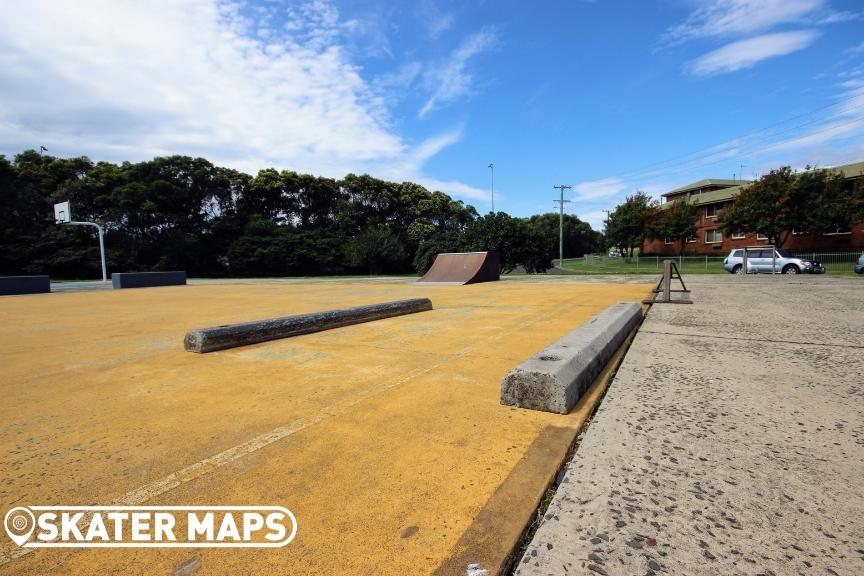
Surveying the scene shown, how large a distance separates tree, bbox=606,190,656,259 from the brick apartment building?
319 centimetres

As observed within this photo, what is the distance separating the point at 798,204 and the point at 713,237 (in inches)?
441

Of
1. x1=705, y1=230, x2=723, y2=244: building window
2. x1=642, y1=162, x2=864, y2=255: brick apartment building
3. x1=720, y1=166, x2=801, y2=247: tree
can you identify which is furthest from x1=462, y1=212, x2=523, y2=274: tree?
x1=705, y1=230, x2=723, y2=244: building window

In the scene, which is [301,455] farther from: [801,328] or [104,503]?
[801,328]

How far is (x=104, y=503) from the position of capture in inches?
72.9

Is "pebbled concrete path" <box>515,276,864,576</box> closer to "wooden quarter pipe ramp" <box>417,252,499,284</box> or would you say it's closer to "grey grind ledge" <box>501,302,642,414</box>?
"grey grind ledge" <box>501,302,642,414</box>

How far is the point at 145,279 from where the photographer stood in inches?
842

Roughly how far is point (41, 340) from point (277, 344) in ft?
13.1

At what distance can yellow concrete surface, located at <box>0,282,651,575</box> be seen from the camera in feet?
5.08

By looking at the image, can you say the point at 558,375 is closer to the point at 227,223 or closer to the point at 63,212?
the point at 63,212

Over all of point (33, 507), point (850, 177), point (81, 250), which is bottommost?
point (33, 507)

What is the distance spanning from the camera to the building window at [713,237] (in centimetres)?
3862

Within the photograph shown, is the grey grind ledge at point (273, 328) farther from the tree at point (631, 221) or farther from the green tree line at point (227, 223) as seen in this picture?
the tree at point (631, 221)

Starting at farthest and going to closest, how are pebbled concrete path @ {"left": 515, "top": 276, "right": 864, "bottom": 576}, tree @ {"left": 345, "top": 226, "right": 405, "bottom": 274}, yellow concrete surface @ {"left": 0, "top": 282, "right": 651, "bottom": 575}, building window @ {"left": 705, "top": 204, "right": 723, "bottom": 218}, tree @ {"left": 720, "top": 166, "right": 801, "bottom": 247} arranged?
1. building window @ {"left": 705, "top": 204, "right": 723, "bottom": 218}
2. tree @ {"left": 345, "top": 226, "right": 405, "bottom": 274}
3. tree @ {"left": 720, "top": 166, "right": 801, "bottom": 247}
4. yellow concrete surface @ {"left": 0, "top": 282, "right": 651, "bottom": 575}
5. pebbled concrete path @ {"left": 515, "top": 276, "right": 864, "bottom": 576}

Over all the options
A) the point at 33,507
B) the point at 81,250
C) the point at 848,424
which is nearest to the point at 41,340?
the point at 33,507
